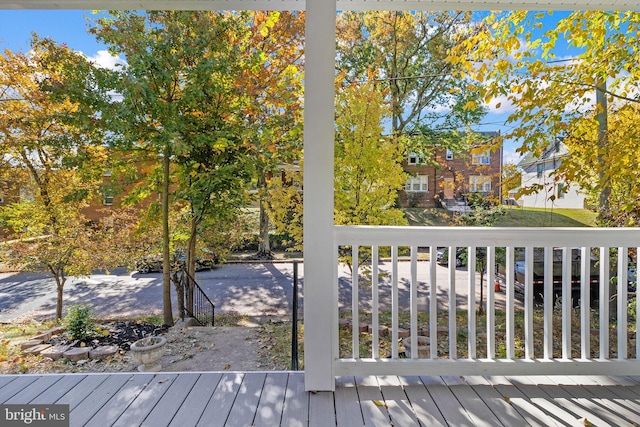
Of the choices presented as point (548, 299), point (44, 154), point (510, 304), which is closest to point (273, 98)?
point (44, 154)

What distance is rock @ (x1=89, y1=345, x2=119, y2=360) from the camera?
10.9 feet

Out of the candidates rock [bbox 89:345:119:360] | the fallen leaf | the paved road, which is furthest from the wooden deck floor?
the paved road

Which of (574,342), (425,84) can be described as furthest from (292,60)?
(574,342)

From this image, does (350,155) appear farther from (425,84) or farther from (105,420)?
(105,420)

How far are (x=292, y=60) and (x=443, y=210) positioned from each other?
2507mm

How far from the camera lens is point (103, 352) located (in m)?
3.33

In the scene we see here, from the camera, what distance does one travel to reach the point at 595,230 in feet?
6.88

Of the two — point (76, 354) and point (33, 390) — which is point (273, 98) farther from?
point (76, 354)

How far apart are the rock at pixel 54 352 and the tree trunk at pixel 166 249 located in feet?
3.29

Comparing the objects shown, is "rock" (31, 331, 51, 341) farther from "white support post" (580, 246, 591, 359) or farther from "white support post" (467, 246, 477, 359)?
"white support post" (580, 246, 591, 359)

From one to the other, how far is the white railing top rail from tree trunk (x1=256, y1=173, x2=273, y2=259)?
2066mm

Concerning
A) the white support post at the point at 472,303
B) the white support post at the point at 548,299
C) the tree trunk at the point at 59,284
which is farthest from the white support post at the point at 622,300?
the tree trunk at the point at 59,284

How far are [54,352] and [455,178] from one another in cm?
431

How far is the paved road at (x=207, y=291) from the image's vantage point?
13.2ft
